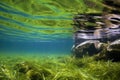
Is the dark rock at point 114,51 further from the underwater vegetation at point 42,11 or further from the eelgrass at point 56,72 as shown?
the underwater vegetation at point 42,11

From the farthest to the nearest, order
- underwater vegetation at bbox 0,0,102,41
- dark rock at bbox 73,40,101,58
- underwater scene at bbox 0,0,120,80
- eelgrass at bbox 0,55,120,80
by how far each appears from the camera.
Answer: dark rock at bbox 73,40,101,58 < underwater vegetation at bbox 0,0,102,41 < underwater scene at bbox 0,0,120,80 < eelgrass at bbox 0,55,120,80

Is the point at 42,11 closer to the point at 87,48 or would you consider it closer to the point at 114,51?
the point at 87,48

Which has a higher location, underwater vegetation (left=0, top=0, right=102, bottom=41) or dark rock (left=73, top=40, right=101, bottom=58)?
underwater vegetation (left=0, top=0, right=102, bottom=41)

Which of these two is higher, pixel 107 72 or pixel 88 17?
pixel 88 17

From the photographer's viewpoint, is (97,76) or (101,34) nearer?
(97,76)

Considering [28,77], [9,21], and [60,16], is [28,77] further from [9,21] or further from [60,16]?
[9,21]

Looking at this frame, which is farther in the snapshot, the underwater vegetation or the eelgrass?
the underwater vegetation

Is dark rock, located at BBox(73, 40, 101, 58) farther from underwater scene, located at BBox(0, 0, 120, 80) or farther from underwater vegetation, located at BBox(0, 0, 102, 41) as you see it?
underwater vegetation, located at BBox(0, 0, 102, 41)

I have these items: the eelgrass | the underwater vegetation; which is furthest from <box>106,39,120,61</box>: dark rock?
the underwater vegetation

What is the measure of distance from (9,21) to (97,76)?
22.3 feet

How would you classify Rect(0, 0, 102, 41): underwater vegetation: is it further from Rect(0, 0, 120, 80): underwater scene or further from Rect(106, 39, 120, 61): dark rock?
Rect(106, 39, 120, 61): dark rock

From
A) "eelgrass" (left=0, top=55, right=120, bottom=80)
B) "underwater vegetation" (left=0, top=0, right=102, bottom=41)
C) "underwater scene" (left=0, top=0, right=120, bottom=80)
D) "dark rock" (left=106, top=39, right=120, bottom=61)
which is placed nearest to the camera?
"eelgrass" (left=0, top=55, right=120, bottom=80)

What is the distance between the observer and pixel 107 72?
255 inches

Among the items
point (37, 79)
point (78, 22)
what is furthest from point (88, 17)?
point (37, 79)
